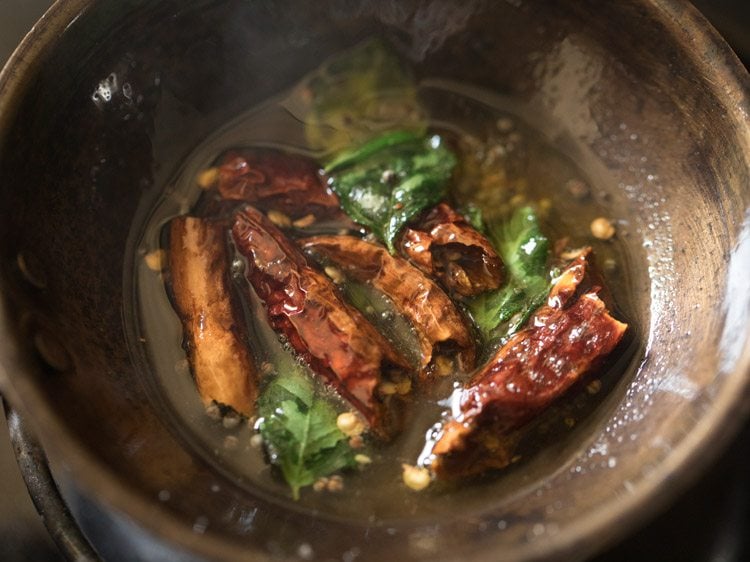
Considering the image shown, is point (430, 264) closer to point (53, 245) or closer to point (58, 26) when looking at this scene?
point (53, 245)

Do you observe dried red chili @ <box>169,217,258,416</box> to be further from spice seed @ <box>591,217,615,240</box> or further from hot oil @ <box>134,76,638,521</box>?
spice seed @ <box>591,217,615,240</box>

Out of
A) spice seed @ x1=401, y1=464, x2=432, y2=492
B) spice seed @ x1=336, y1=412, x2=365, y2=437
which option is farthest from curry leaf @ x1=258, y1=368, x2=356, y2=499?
spice seed @ x1=401, y1=464, x2=432, y2=492

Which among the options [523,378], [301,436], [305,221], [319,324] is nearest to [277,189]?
[305,221]

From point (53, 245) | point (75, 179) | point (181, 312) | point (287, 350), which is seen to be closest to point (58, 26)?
point (75, 179)

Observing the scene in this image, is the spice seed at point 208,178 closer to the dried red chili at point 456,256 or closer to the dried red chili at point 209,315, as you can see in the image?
the dried red chili at point 209,315

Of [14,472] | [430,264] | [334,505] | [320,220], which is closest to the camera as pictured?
[334,505]

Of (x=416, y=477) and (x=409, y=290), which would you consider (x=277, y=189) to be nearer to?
(x=409, y=290)

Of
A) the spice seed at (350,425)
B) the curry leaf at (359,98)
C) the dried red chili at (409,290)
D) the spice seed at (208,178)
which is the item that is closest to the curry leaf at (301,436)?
the spice seed at (350,425)
